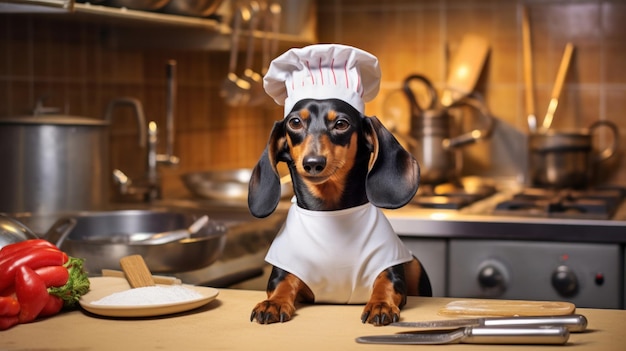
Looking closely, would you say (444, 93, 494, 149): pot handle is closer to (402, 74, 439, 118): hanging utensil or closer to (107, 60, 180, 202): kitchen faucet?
(402, 74, 439, 118): hanging utensil

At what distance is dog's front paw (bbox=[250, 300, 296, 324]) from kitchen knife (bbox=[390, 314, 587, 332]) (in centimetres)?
12

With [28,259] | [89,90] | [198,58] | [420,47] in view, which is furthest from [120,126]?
[28,259]

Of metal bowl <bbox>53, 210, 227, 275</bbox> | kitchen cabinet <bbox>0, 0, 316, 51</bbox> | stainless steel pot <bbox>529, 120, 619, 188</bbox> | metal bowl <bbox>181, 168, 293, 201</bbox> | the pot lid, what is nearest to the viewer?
metal bowl <bbox>53, 210, 227, 275</bbox>

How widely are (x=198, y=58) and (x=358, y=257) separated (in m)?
1.81

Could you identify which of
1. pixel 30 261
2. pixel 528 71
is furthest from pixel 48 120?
pixel 528 71

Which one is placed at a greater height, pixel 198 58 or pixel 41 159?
pixel 198 58

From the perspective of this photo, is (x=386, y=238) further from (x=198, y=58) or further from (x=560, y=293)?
(x=198, y=58)

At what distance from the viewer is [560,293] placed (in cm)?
226

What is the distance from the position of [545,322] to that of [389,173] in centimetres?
25

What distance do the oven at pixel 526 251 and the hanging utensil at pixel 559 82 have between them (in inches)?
25.6

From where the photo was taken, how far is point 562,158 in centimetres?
281

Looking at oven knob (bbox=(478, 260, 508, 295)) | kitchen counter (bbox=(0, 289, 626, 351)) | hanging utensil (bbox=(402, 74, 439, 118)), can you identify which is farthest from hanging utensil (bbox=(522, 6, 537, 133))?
kitchen counter (bbox=(0, 289, 626, 351))

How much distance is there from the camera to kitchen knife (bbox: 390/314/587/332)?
104cm

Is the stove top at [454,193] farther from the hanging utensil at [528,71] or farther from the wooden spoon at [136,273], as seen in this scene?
the wooden spoon at [136,273]
